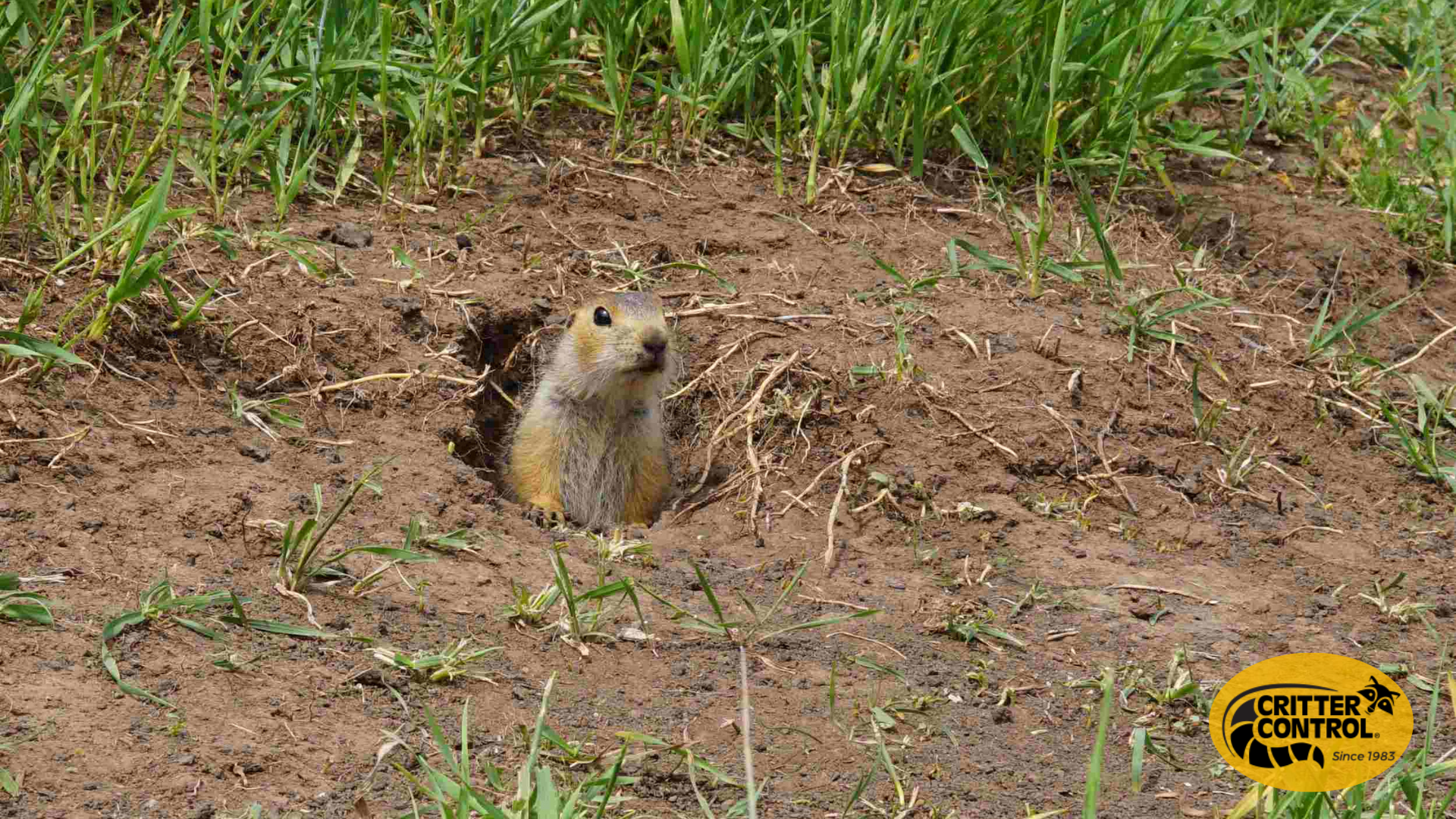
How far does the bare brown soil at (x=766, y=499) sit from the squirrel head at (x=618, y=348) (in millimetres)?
231

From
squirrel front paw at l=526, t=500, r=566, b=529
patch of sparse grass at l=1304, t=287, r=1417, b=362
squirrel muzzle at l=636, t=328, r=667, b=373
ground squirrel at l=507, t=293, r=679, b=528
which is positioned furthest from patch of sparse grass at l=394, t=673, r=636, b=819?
patch of sparse grass at l=1304, t=287, r=1417, b=362

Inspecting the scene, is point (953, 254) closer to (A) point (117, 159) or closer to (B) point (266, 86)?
(B) point (266, 86)

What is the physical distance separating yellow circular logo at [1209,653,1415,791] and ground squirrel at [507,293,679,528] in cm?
281

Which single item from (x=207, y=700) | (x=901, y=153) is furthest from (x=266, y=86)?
(x=207, y=700)

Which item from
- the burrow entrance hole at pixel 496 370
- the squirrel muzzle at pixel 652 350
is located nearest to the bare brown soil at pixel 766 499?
the burrow entrance hole at pixel 496 370

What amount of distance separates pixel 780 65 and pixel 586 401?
5.45 feet

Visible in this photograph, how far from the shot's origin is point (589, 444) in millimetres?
5820

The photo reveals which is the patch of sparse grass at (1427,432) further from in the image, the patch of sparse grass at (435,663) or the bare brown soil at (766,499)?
the patch of sparse grass at (435,663)

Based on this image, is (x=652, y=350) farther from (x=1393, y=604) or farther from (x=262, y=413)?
(x=1393, y=604)

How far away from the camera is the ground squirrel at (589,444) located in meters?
5.59

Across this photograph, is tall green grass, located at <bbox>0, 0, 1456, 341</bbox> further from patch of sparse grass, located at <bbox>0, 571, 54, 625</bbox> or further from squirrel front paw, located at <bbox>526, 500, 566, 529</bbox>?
patch of sparse grass, located at <bbox>0, 571, 54, 625</bbox>

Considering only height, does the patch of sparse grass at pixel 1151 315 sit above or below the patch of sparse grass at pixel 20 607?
above

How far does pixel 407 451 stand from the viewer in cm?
477

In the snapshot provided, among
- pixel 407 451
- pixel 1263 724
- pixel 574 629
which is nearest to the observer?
pixel 1263 724
